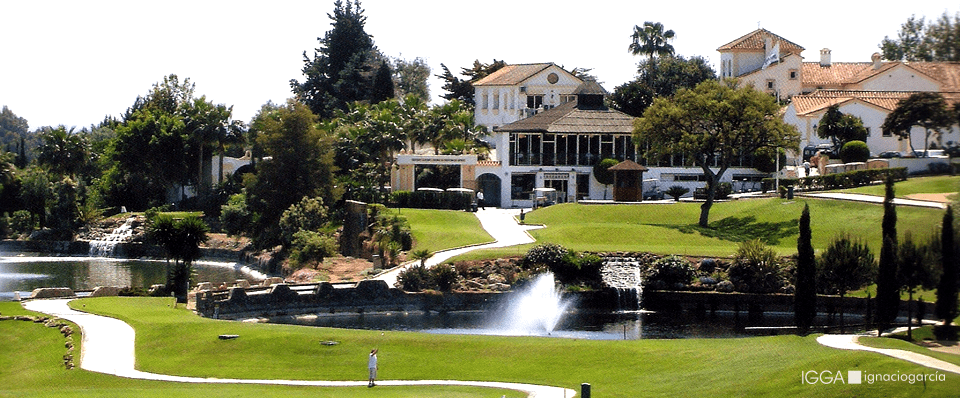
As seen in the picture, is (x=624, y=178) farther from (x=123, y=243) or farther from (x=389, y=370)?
(x=389, y=370)

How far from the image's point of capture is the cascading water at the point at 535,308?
49.6m

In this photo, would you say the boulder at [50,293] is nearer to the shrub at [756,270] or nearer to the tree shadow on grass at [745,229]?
the shrub at [756,270]

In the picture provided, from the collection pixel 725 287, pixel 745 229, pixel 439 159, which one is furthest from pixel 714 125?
pixel 439 159

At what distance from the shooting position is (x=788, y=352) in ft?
104

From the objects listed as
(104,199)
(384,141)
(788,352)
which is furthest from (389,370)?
(104,199)

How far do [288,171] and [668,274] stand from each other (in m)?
31.7

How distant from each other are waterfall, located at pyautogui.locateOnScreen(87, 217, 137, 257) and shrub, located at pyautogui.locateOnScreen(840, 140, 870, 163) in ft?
176

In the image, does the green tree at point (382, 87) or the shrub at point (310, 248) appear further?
the green tree at point (382, 87)

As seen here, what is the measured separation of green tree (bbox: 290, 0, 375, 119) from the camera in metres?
130

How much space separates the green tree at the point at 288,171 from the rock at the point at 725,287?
3176cm

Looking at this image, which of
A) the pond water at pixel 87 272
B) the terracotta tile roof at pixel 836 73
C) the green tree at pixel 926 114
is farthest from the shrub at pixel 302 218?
the green tree at pixel 926 114

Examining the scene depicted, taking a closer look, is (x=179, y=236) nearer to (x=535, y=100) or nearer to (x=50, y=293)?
(x=50, y=293)

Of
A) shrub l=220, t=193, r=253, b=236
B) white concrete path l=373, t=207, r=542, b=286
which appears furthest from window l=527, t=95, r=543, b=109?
shrub l=220, t=193, r=253, b=236

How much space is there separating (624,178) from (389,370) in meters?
50.8
